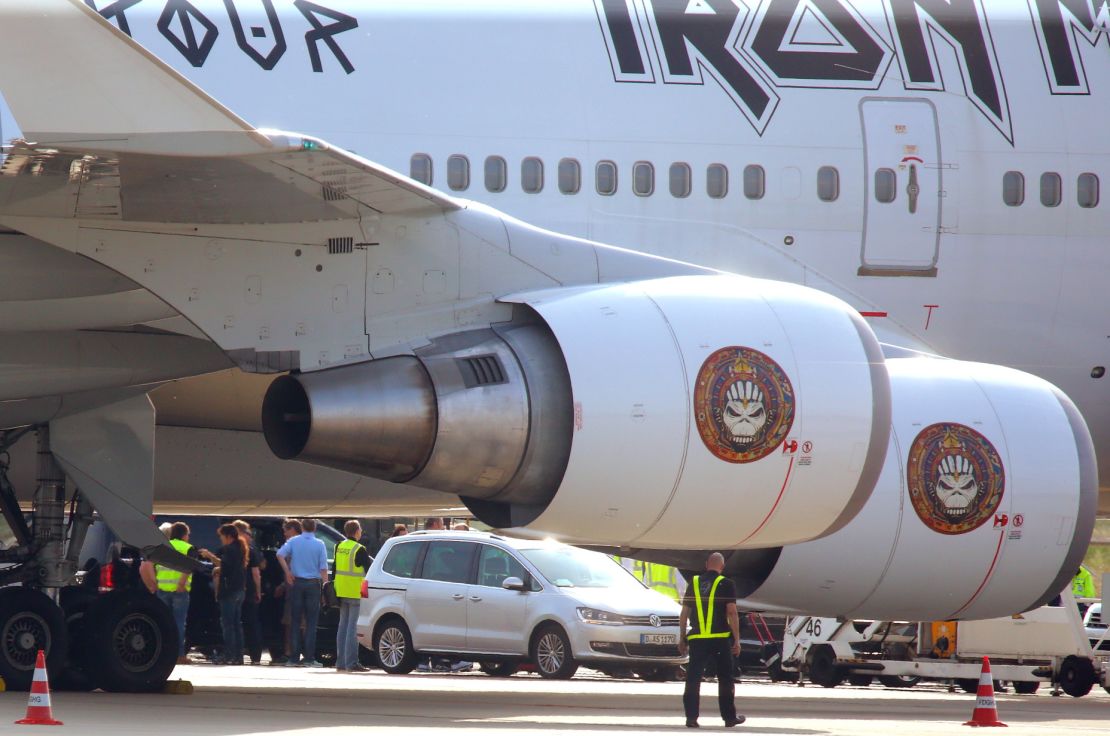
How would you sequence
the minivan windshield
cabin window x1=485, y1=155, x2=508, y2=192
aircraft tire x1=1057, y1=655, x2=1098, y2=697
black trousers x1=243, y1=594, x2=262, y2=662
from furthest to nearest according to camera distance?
black trousers x1=243, y1=594, x2=262, y2=662 → the minivan windshield → aircraft tire x1=1057, y1=655, x2=1098, y2=697 → cabin window x1=485, y1=155, x2=508, y2=192

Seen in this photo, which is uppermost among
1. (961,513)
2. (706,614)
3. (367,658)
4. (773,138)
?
(773,138)

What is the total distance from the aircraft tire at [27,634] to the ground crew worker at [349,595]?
6490 millimetres

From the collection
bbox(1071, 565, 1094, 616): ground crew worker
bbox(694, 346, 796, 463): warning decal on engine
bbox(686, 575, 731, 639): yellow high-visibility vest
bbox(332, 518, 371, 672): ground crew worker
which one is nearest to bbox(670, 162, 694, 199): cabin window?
bbox(694, 346, 796, 463): warning decal on engine

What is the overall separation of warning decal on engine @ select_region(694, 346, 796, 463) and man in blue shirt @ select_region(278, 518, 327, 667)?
31.3ft

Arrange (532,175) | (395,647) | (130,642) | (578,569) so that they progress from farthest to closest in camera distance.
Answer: (395,647) → (578,569) → (130,642) → (532,175)

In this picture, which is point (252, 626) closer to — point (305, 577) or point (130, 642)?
point (305, 577)

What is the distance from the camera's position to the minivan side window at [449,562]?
57.5ft

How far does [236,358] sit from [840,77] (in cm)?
482

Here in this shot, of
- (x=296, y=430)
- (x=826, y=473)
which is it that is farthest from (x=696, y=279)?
(x=296, y=430)

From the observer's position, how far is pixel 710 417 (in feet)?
30.9

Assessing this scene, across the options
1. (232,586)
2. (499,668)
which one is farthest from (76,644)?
(499,668)

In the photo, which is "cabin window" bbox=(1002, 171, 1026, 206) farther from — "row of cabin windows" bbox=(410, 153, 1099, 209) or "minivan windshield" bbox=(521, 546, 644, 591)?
"minivan windshield" bbox=(521, 546, 644, 591)

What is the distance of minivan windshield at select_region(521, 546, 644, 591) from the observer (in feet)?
56.6

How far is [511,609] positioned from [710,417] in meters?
8.07
